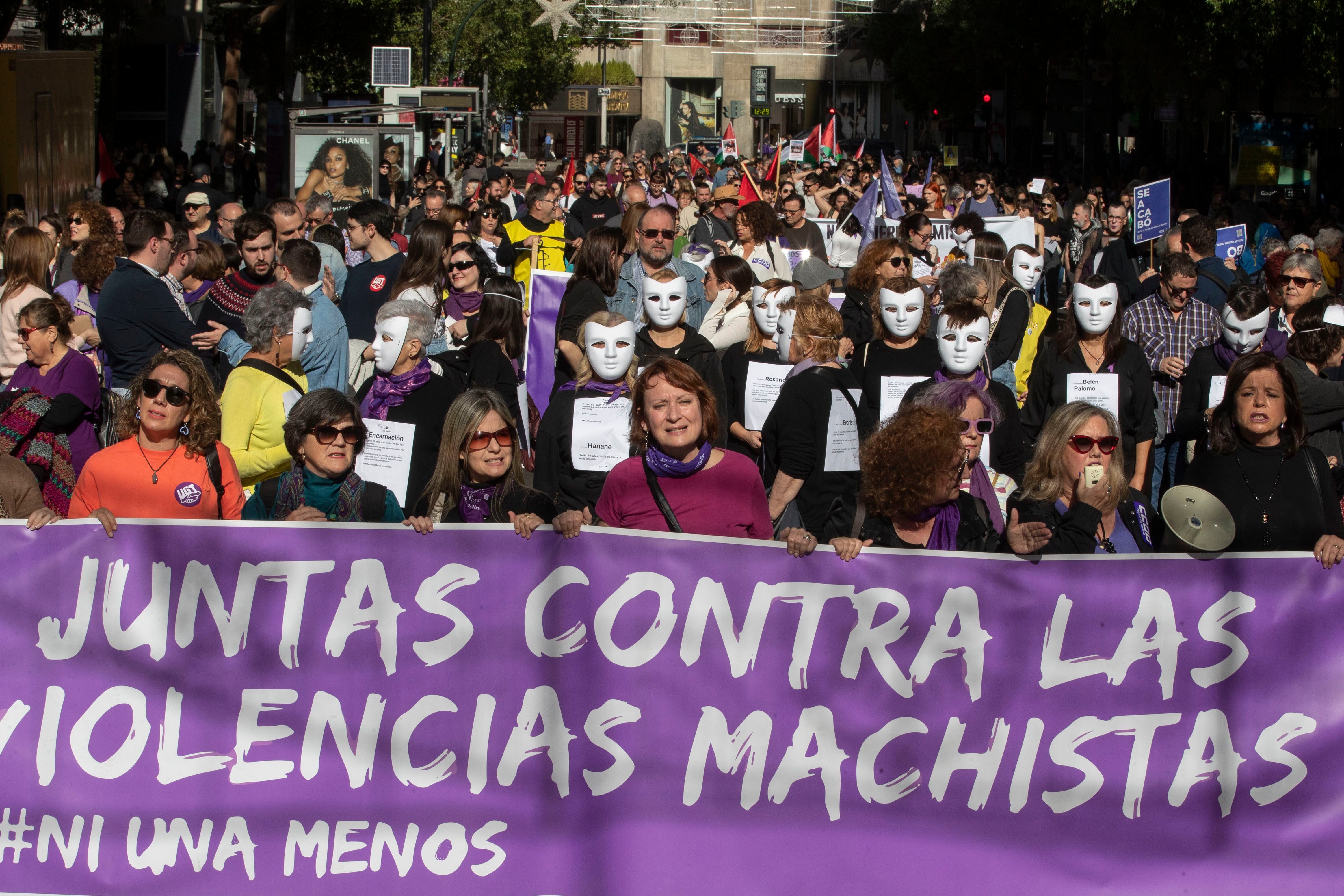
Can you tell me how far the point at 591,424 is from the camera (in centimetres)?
553

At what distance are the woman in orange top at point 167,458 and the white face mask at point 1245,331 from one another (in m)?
4.28

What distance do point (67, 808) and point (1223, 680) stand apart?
Result: 10.2 feet

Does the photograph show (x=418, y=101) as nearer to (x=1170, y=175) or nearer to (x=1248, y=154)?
(x=1248, y=154)

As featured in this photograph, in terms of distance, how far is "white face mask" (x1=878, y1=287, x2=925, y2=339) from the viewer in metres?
6.32

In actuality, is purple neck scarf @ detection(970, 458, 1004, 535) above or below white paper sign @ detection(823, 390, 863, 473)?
below

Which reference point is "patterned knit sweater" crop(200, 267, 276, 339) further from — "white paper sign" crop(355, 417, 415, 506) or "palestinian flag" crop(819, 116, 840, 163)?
"palestinian flag" crop(819, 116, 840, 163)

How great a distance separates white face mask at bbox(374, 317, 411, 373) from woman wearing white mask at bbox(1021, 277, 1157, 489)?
8.75 ft

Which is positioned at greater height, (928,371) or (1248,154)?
(1248,154)

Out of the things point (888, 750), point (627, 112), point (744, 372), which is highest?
point (627, 112)

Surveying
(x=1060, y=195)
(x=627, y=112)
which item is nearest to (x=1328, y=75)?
(x=1060, y=195)

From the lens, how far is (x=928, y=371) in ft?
20.7

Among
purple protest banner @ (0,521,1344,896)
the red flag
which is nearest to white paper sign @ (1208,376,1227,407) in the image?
purple protest banner @ (0,521,1344,896)

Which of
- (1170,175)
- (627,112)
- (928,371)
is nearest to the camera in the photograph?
(928,371)

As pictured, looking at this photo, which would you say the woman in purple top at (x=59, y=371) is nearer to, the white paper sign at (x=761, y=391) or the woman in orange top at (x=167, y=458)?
the woman in orange top at (x=167, y=458)
